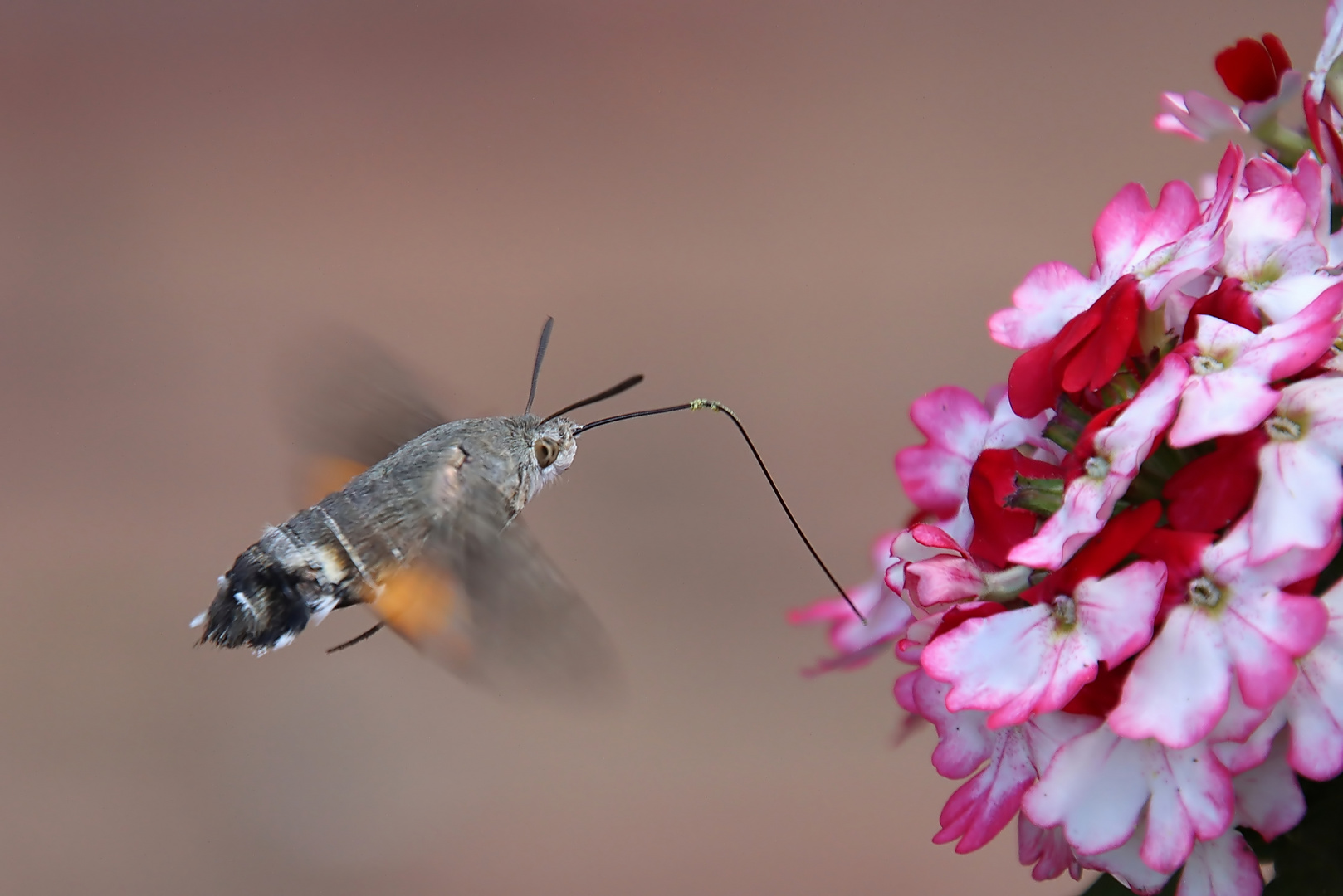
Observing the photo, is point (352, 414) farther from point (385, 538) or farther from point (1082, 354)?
point (1082, 354)

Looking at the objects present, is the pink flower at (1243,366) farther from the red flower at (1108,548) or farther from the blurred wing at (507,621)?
the blurred wing at (507,621)

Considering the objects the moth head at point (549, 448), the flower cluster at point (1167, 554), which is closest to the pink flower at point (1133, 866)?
the flower cluster at point (1167, 554)

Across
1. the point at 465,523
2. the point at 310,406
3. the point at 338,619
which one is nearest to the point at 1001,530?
the point at 465,523

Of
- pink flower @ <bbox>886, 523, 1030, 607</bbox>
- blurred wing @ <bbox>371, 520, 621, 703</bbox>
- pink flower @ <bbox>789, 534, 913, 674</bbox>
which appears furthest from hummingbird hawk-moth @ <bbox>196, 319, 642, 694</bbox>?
pink flower @ <bbox>886, 523, 1030, 607</bbox>

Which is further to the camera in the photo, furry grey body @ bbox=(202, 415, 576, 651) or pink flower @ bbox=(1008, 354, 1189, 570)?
furry grey body @ bbox=(202, 415, 576, 651)

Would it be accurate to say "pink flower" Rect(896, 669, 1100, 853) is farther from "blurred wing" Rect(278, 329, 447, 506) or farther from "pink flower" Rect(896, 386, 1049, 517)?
"blurred wing" Rect(278, 329, 447, 506)

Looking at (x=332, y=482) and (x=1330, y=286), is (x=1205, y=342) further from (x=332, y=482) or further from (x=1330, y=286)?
(x=332, y=482)
